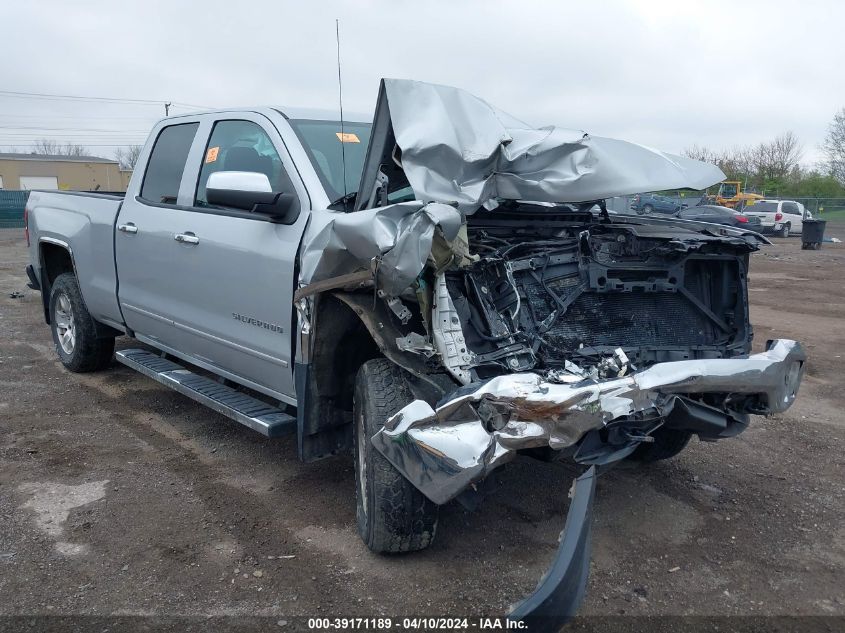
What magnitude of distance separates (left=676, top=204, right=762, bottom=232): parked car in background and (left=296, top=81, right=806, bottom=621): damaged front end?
1.03 metres

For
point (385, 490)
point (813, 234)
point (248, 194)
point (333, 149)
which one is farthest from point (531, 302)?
point (813, 234)

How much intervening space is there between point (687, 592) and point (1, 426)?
15.0 feet

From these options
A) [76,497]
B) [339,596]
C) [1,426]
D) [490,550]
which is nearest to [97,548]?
[76,497]

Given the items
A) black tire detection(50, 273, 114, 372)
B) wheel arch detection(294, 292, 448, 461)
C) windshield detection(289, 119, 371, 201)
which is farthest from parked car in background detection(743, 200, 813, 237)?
wheel arch detection(294, 292, 448, 461)

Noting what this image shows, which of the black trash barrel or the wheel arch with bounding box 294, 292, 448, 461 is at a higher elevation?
the wheel arch with bounding box 294, 292, 448, 461

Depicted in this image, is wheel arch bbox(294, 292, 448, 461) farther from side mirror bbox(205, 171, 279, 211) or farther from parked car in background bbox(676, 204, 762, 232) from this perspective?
parked car in background bbox(676, 204, 762, 232)

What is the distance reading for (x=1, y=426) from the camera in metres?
5.27

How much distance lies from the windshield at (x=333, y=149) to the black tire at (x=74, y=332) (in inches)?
118

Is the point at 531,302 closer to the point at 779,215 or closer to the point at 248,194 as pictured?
the point at 248,194

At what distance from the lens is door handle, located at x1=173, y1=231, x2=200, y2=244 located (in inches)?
177

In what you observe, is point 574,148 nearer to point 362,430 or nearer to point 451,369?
point 451,369

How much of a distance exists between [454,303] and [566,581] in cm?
122

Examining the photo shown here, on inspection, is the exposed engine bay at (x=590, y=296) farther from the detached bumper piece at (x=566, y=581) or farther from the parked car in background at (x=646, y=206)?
the detached bumper piece at (x=566, y=581)

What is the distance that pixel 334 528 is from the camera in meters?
3.80
